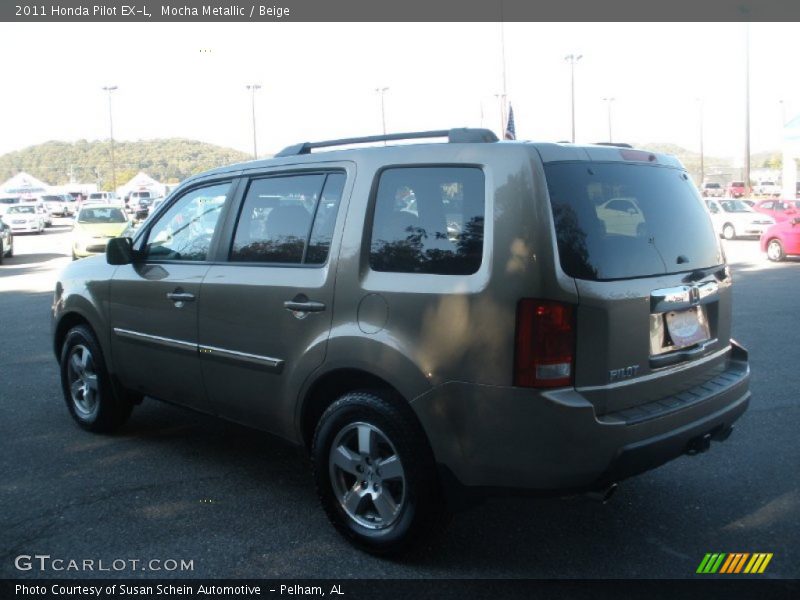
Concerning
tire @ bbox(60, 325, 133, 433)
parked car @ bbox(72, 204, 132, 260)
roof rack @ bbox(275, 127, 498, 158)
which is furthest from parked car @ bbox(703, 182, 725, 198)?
roof rack @ bbox(275, 127, 498, 158)

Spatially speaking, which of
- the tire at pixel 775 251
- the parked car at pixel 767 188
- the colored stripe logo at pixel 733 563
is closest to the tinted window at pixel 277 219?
the colored stripe logo at pixel 733 563

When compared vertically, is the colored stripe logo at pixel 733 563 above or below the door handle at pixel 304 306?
below

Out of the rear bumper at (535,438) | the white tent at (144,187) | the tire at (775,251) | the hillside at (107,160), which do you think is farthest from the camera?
the hillside at (107,160)

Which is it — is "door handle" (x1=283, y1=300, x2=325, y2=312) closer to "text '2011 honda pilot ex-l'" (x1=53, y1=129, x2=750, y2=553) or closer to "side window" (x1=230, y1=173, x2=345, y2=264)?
"text '2011 honda pilot ex-l'" (x1=53, y1=129, x2=750, y2=553)

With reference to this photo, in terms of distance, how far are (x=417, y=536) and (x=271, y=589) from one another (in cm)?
69

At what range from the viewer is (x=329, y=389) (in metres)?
3.89

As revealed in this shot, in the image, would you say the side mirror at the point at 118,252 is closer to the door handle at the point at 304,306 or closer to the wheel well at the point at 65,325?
the wheel well at the point at 65,325

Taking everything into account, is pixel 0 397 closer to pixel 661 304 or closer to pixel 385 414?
pixel 385 414

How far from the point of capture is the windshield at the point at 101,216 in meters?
21.7

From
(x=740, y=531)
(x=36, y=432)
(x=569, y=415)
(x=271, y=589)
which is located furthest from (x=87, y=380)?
(x=740, y=531)

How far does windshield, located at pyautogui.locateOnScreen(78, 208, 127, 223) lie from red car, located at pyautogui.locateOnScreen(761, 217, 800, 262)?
1746 centimetres

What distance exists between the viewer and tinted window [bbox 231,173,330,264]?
407 cm

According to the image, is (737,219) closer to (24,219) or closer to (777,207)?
(777,207)

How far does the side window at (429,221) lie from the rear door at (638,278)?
1.18 feet
